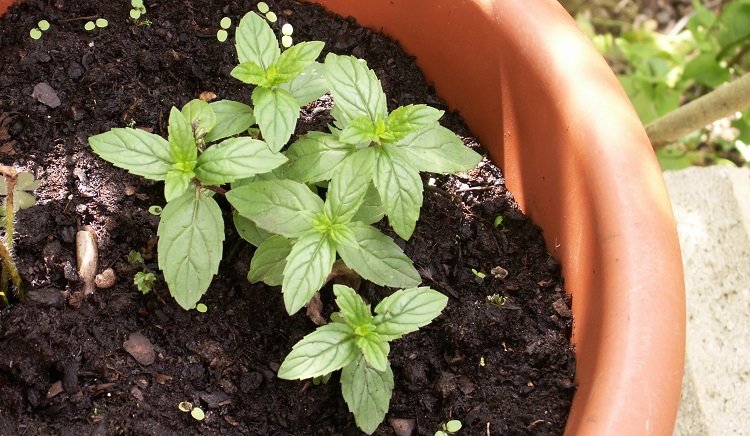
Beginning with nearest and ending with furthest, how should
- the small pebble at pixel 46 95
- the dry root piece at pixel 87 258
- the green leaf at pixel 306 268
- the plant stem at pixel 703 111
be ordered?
the green leaf at pixel 306 268
the dry root piece at pixel 87 258
the small pebble at pixel 46 95
the plant stem at pixel 703 111

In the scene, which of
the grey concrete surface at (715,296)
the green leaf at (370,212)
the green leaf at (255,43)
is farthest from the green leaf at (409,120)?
the grey concrete surface at (715,296)

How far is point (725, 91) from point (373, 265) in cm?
108

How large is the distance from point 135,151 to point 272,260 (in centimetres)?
30

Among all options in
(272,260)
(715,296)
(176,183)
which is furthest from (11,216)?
(715,296)

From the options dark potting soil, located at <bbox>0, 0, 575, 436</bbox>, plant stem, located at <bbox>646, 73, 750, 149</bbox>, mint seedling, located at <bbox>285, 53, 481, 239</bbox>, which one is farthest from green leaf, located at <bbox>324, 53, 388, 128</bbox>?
plant stem, located at <bbox>646, 73, 750, 149</bbox>

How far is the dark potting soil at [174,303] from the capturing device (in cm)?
141

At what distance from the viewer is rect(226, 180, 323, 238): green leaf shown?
1.32 m

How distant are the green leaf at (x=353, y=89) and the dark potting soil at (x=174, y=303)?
13.0 inches

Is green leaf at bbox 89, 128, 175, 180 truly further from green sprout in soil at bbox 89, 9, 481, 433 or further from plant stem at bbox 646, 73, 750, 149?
plant stem at bbox 646, 73, 750, 149

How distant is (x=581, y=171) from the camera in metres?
1.45

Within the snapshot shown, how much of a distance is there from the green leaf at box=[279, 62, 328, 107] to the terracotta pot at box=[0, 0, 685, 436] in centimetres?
38

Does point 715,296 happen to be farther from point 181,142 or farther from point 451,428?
point 181,142

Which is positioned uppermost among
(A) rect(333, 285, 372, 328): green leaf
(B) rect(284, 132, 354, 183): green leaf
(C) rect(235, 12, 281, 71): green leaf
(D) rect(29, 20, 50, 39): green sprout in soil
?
(C) rect(235, 12, 281, 71): green leaf

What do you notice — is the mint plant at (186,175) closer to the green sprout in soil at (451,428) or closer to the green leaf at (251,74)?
the green leaf at (251,74)
